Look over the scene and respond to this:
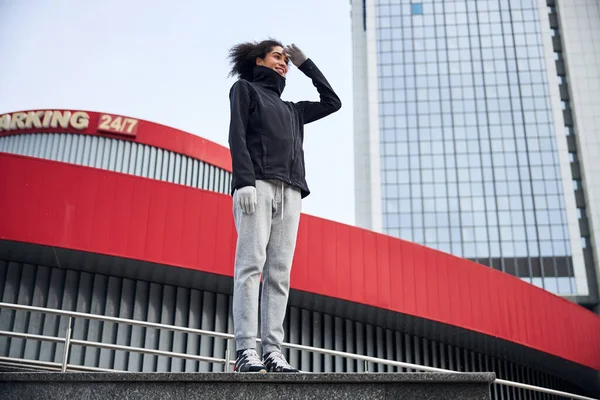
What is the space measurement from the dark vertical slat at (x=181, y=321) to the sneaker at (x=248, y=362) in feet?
24.5

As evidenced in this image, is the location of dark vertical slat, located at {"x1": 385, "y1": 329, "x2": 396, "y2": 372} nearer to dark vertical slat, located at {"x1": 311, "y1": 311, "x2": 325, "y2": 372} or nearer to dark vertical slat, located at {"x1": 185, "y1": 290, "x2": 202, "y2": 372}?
dark vertical slat, located at {"x1": 311, "y1": 311, "x2": 325, "y2": 372}

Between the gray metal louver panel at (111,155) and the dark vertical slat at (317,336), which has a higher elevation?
the gray metal louver panel at (111,155)

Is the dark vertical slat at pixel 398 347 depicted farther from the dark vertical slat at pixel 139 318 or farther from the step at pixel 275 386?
the step at pixel 275 386

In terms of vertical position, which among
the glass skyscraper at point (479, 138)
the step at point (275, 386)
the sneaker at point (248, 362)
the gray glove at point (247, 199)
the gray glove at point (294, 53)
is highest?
the glass skyscraper at point (479, 138)

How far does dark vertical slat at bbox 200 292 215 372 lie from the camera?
1173 centimetres

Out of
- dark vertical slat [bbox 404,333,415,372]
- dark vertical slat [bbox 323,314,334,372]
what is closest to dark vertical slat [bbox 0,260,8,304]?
dark vertical slat [bbox 323,314,334,372]

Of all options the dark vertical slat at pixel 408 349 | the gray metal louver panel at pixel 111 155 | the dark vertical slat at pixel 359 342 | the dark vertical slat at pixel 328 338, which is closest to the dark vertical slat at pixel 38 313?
the dark vertical slat at pixel 328 338

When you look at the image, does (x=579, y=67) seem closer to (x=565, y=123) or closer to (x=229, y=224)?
(x=565, y=123)

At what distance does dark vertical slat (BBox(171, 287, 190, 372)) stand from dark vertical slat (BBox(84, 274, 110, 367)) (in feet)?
3.87

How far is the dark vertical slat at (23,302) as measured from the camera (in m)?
10.8

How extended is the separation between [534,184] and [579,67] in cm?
1264

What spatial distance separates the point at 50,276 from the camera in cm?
1132

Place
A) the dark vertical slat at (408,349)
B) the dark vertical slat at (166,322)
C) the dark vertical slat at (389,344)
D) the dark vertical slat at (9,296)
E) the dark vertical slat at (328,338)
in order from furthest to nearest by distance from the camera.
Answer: the dark vertical slat at (408,349)
the dark vertical slat at (389,344)
the dark vertical slat at (328,338)
the dark vertical slat at (166,322)
the dark vertical slat at (9,296)

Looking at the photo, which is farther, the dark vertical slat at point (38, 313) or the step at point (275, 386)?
the dark vertical slat at point (38, 313)
